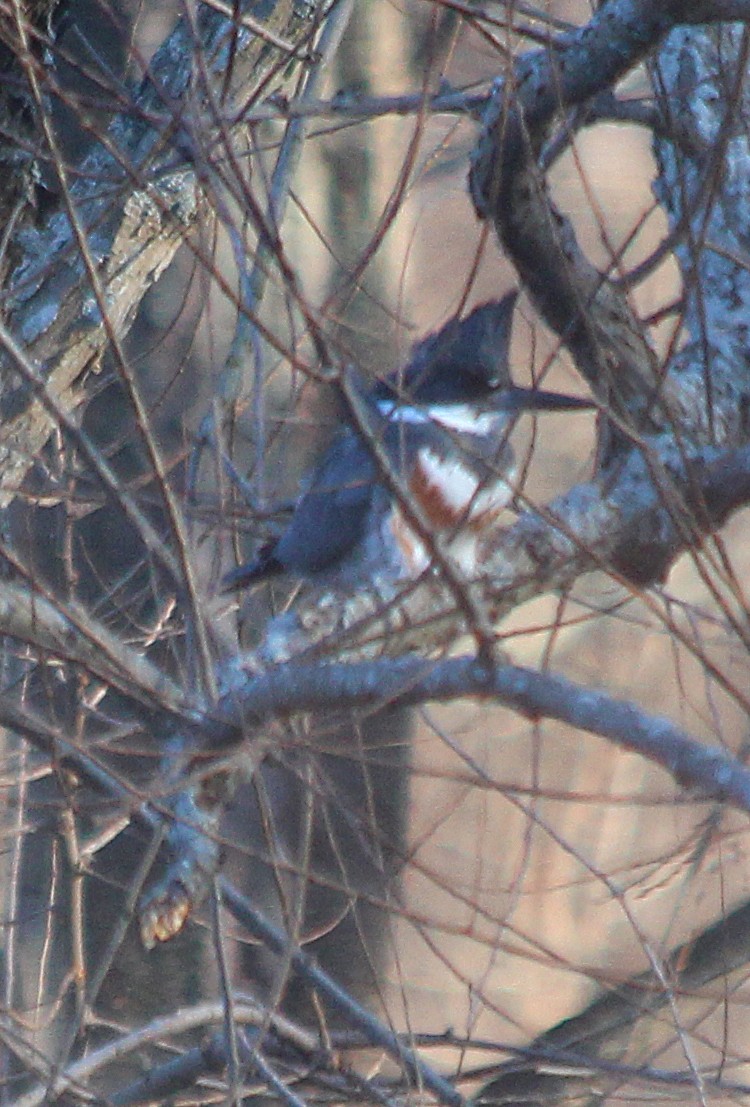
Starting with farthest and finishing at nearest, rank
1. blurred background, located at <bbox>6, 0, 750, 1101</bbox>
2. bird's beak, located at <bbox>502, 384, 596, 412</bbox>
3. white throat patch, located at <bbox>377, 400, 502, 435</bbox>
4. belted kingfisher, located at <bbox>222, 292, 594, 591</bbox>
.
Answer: blurred background, located at <bbox>6, 0, 750, 1101</bbox> < white throat patch, located at <bbox>377, 400, 502, 435</bbox> < belted kingfisher, located at <bbox>222, 292, 594, 591</bbox> < bird's beak, located at <bbox>502, 384, 596, 412</bbox>

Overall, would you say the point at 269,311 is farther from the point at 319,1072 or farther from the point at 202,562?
the point at 319,1072

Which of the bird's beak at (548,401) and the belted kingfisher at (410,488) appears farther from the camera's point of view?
the belted kingfisher at (410,488)

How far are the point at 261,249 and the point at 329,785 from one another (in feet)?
2.67

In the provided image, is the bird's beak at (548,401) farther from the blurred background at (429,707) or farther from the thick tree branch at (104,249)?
the blurred background at (429,707)

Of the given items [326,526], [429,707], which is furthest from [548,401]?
[429,707]

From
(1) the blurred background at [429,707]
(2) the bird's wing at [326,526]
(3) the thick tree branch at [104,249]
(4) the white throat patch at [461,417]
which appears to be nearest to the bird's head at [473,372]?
(4) the white throat patch at [461,417]

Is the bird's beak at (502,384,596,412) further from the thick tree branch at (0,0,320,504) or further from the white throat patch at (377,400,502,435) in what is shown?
the thick tree branch at (0,0,320,504)

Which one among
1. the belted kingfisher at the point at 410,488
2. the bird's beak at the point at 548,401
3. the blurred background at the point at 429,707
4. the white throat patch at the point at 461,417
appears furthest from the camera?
the blurred background at the point at 429,707

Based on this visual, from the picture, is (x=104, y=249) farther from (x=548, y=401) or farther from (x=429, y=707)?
(x=429, y=707)

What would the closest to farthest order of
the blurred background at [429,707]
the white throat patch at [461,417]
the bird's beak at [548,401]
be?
the bird's beak at [548,401] < the white throat patch at [461,417] < the blurred background at [429,707]

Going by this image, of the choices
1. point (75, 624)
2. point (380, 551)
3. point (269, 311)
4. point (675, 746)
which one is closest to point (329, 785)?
point (75, 624)

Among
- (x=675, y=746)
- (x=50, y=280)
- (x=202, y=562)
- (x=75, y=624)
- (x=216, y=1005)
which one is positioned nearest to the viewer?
(x=675, y=746)

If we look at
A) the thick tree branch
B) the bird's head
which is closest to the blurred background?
the bird's head

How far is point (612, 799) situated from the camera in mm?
1277
